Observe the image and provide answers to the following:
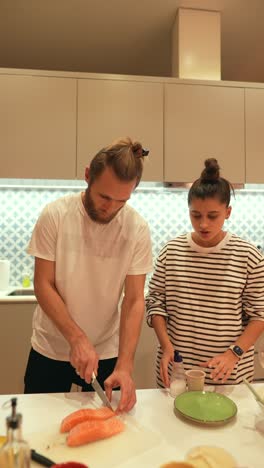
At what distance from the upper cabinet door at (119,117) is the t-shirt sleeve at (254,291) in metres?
1.39

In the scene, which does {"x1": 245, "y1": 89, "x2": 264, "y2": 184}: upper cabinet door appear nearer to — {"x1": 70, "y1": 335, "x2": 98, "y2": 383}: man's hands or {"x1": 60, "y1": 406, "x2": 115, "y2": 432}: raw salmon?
{"x1": 70, "y1": 335, "x2": 98, "y2": 383}: man's hands

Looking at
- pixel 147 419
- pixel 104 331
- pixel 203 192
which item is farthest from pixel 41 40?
pixel 147 419

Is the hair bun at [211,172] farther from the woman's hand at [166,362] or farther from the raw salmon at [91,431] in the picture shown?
the raw salmon at [91,431]

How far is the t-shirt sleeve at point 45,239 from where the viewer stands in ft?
4.37

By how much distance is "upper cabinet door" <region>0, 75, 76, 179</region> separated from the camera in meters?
2.58

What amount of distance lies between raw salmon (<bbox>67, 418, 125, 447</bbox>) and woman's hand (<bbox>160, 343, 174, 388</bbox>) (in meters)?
0.35

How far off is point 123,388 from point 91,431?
212 mm

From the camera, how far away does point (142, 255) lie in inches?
56.5

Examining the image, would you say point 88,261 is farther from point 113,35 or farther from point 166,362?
point 113,35

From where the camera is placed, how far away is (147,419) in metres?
1.04

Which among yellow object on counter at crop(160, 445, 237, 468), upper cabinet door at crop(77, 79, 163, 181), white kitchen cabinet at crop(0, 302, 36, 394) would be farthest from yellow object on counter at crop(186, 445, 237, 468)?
upper cabinet door at crop(77, 79, 163, 181)

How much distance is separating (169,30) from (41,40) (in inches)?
37.6

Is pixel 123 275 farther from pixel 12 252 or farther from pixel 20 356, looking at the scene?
pixel 12 252

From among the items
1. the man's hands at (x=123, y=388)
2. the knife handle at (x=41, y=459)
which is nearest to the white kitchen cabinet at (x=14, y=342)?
the man's hands at (x=123, y=388)
